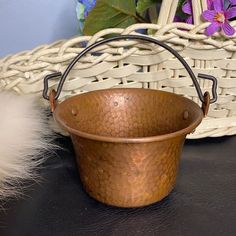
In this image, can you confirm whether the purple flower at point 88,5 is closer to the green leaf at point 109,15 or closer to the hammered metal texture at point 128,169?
the green leaf at point 109,15

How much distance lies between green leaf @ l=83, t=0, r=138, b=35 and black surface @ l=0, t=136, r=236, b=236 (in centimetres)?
19

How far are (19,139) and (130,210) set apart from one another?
6.6 inches

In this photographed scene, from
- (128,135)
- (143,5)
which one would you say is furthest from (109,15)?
(128,135)

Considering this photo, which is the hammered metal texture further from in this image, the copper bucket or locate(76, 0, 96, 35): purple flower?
locate(76, 0, 96, 35): purple flower

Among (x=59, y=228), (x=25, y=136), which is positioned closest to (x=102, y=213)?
(x=59, y=228)

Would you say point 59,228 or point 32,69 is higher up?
point 32,69

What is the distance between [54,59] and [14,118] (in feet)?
0.31

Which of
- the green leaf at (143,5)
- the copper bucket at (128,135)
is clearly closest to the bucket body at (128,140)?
the copper bucket at (128,135)

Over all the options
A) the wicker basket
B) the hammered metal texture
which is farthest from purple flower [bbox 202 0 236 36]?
the hammered metal texture

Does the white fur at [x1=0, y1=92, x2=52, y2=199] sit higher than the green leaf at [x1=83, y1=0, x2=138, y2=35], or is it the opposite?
the green leaf at [x1=83, y1=0, x2=138, y2=35]

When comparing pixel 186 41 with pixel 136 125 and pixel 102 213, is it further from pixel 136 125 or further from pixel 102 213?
pixel 102 213

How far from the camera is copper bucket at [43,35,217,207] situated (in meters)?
0.39

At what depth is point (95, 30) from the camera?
0.53 m

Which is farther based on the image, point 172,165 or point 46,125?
point 46,125
